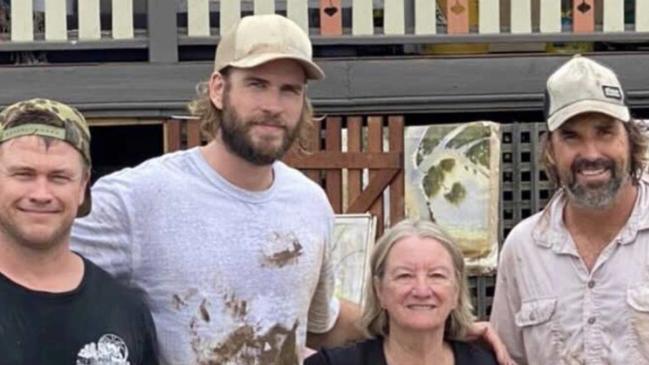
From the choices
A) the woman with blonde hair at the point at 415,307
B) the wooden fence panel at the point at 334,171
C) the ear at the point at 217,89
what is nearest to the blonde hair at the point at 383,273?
the woman with blonde hair at the point at 415,307

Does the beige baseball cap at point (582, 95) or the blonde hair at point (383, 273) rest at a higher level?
the beige baseball cap at point (582, 95)

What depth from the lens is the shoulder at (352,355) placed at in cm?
350

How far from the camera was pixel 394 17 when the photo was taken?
7.48 m

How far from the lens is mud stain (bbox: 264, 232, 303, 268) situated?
3.42 metres

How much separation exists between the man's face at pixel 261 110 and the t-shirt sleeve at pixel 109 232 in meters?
0.33

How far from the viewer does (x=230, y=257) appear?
3363 mm

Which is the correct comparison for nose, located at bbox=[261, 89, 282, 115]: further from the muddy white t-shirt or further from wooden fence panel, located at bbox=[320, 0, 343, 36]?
wooden fence panel, located at bbox=[320, 0, 343, 36]

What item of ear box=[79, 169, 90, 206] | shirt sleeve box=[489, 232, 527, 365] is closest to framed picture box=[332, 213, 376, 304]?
shirt sleeve box=[489, 232, 527, 365]

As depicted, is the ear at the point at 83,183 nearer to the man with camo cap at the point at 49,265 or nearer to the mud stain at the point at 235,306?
the man with camo cap at the point at 49,265

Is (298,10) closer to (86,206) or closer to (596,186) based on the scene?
(596,186)

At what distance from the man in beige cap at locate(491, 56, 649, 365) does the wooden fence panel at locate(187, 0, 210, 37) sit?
3845 mm

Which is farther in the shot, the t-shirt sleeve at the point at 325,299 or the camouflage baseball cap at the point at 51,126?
the t-shirt sleeve at the point at 325,299

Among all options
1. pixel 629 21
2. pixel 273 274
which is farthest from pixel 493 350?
pixel 629 21

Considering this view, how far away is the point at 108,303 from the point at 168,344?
1.18ft
